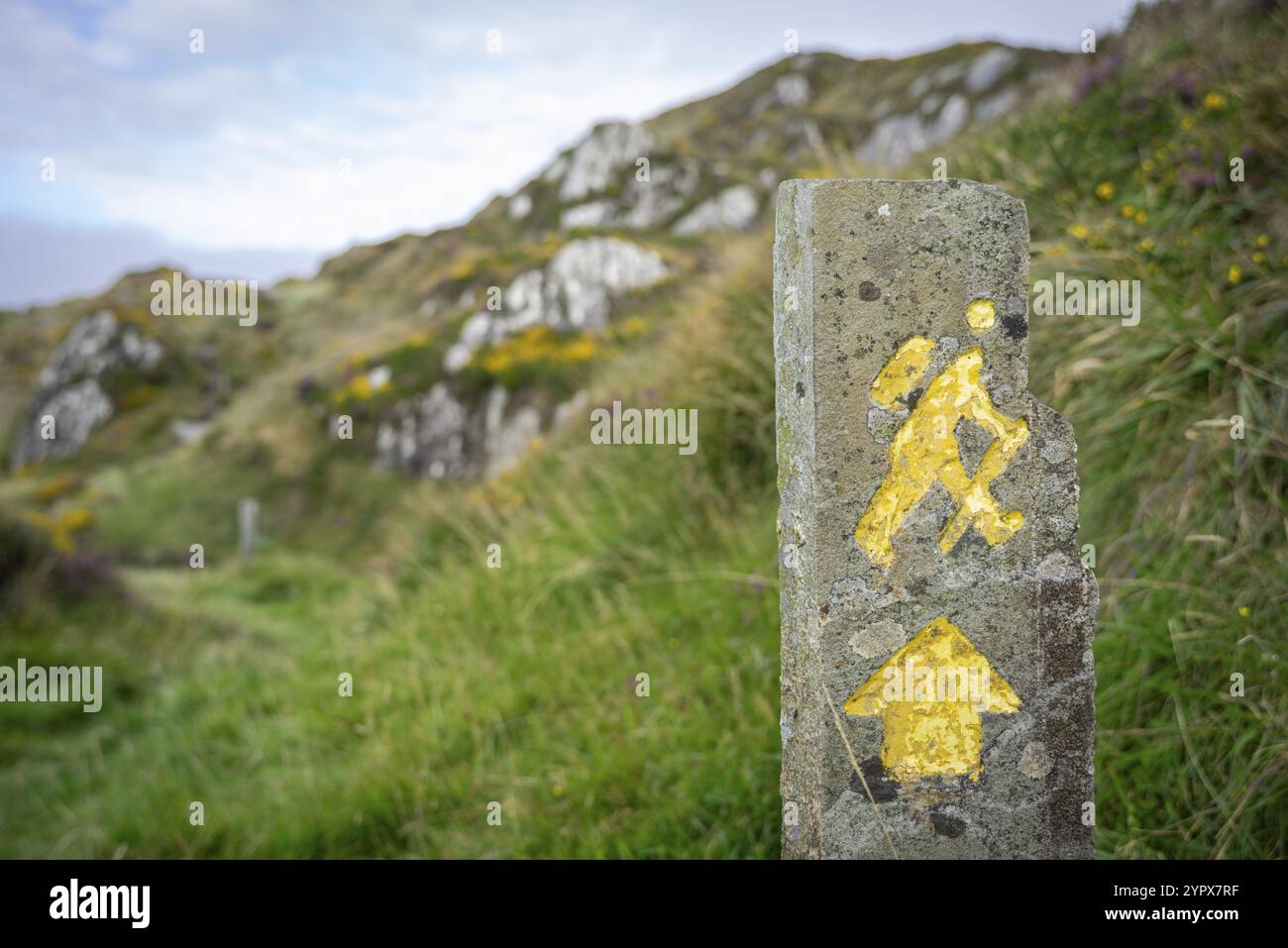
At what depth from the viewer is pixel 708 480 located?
15.8 feet

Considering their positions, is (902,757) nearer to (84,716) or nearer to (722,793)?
(722,793)

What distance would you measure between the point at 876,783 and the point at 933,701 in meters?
0.23

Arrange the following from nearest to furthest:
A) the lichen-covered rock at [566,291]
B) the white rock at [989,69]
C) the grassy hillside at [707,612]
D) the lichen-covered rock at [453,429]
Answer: the grassy hillside at [707,612], the lichen-covered rock at [453,429], the lichen-covered rock at [566,291], the white rock at [989,69]

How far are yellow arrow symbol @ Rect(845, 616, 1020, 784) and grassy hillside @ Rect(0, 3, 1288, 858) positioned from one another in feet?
2.91

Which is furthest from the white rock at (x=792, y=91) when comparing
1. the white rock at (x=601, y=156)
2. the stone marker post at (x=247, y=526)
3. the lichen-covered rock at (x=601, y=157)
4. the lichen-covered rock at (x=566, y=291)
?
the stone marker post at (x=247, y=526)

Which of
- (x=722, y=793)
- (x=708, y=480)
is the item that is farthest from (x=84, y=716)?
(x=722, y=793)

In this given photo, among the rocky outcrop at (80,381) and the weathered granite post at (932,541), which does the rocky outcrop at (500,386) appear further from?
the weathered granite post at (932,541)

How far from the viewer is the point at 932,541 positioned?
1730mm

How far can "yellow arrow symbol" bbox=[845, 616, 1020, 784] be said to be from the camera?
1.75 m

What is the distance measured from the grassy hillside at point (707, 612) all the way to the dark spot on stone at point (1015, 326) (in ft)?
4.96

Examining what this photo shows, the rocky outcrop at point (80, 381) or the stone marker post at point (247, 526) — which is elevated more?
the rocky outcrop at point (80, 381)

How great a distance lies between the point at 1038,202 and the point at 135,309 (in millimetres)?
36929

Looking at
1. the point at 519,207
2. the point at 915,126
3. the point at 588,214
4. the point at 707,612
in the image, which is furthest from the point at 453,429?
the point at 915,126

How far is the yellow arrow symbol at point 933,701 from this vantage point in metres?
1.75
